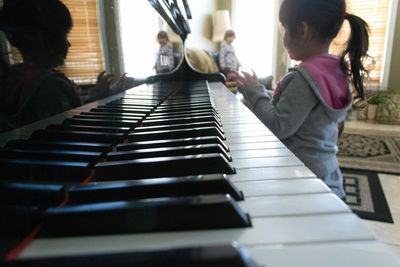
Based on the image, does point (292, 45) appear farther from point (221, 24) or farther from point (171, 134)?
point (221, 24)

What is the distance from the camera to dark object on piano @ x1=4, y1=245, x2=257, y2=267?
0.57ft

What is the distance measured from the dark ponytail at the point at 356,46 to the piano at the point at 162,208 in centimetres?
91

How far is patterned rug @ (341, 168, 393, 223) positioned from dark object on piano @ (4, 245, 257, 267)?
167 centimetres

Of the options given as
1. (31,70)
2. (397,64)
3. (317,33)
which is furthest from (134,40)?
(397,64)

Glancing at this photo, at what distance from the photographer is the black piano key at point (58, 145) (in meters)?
0.36

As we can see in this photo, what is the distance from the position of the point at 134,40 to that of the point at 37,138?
48 cm

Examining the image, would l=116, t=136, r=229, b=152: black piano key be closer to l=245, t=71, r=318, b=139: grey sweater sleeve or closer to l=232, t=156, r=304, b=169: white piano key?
l=232, t=156, r=304, b=169: white piano key

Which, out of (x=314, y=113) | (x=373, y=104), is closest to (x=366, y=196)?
(x=314, y=113)

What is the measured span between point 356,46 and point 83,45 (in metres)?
1.13

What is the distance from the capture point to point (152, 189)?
0.30 m

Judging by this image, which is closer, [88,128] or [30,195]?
[30,195]

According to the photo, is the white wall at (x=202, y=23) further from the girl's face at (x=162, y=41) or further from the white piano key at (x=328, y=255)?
the white piano key at (x=328, y=255)

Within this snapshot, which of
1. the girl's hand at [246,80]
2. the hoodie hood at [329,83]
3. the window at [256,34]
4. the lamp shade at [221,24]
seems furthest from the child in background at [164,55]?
the window at [256,34]

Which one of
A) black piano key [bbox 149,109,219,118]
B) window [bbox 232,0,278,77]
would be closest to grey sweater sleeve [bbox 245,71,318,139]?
black piano key [bbox 149,109,219,118]
